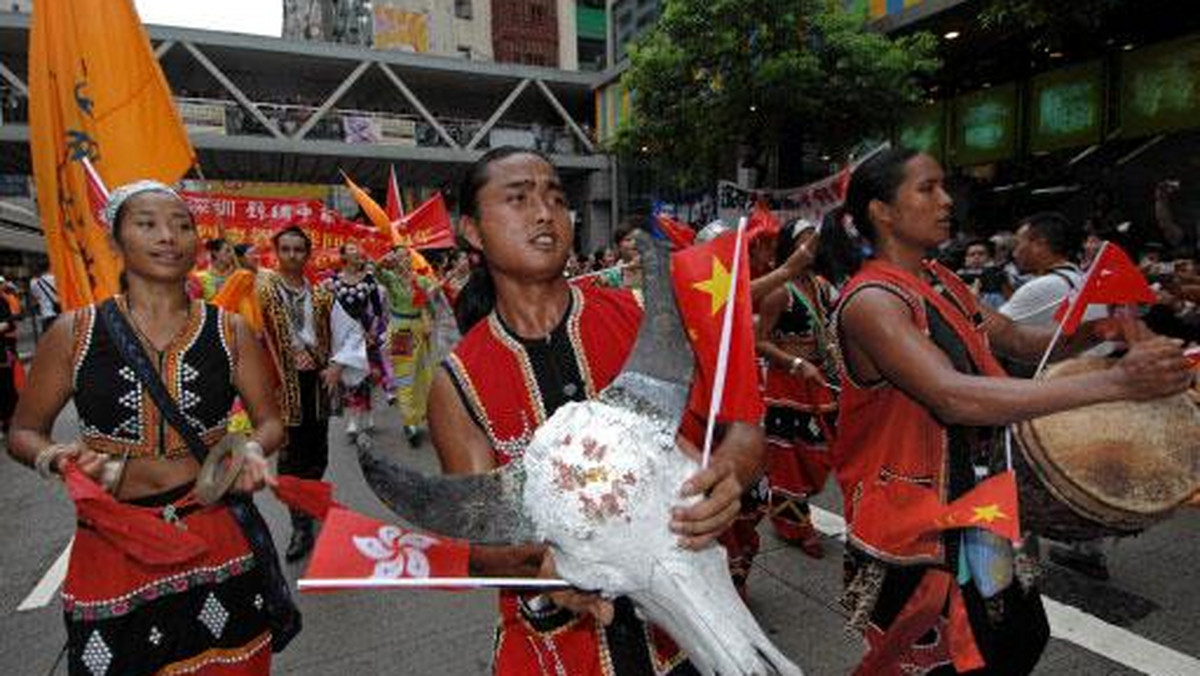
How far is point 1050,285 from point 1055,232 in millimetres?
570

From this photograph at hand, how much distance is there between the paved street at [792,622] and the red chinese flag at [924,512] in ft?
5.02

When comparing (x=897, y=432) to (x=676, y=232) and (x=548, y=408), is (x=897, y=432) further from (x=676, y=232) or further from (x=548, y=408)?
(x=676, y=232)

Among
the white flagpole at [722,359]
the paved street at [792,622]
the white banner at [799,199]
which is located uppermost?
the white banner at [799,199]

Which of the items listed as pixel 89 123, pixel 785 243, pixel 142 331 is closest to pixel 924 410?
pixel 142 331

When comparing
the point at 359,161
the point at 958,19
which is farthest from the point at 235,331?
the point at 359,161

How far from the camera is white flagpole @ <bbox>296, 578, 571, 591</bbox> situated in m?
1.23

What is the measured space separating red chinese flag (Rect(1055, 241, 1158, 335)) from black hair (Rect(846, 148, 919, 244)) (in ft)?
2.11

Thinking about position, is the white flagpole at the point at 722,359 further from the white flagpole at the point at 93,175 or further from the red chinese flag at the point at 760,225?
the red chinese flag at the point at 760,225

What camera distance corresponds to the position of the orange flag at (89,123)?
304cm

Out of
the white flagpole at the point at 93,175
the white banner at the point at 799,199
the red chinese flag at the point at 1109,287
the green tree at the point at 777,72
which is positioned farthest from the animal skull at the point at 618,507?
the green tree at the point at 777,72

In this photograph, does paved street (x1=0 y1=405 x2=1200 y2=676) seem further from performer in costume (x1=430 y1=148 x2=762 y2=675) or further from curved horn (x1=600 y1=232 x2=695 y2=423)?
curved horn (x1=600 y1=232 x2=695 y2=423)

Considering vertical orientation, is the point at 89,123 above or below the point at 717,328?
above

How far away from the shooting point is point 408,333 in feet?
28.3

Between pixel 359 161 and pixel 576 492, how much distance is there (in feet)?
97.1
